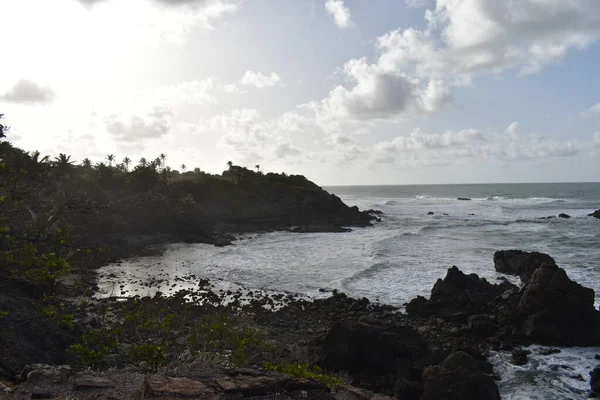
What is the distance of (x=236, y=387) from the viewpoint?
5559mm

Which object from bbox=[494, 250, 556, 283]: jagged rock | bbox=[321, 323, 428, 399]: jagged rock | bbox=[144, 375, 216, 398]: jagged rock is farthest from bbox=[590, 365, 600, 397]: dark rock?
bbox=[144, 375, 216, 398]: jagged rock

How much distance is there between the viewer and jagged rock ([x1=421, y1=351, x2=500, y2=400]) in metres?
9.82

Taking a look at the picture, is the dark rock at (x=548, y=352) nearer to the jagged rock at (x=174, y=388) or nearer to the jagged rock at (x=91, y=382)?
the jagged rock at (x=174, y=388)

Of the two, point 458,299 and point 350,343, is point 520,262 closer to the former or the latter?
point 458,299

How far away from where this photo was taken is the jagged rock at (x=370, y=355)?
11828 millimetres

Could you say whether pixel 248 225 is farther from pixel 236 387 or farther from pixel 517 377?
pixel 236 387

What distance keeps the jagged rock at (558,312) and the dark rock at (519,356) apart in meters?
1.45

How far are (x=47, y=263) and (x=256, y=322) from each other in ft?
39.8

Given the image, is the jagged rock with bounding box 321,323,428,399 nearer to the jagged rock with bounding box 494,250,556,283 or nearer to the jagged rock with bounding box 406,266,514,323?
the jagged rock with bounding box 406,266,514,323

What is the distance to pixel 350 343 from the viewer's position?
12523 mm

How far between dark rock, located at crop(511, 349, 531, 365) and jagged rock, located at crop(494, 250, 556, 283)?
9.39 m

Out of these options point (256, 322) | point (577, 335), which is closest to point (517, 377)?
point (577, 335)

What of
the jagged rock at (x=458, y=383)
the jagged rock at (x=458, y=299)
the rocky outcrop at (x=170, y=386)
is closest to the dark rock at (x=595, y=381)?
the jagged rock at (x=458, y=383)

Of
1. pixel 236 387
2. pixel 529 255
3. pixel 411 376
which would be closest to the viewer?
pixel 236 387
